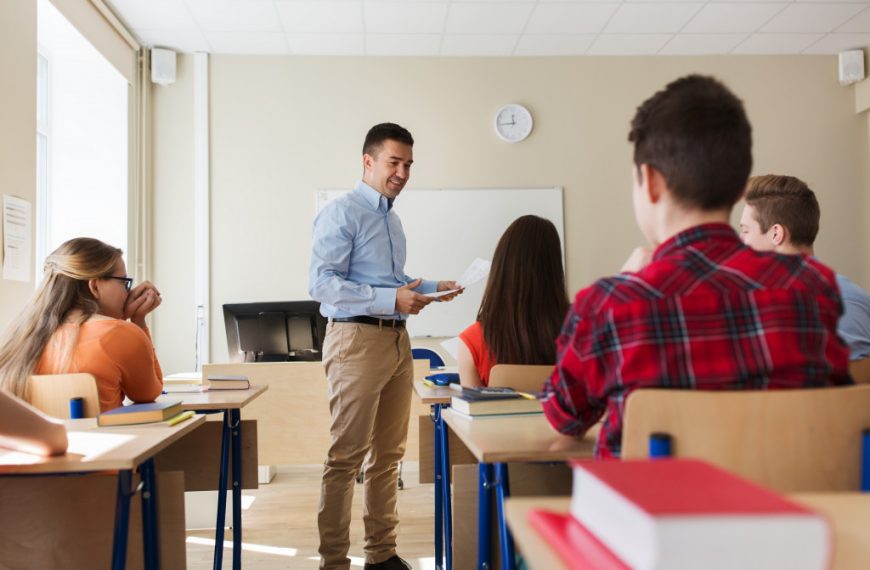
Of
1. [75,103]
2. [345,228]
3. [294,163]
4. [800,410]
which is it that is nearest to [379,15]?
[294,163]

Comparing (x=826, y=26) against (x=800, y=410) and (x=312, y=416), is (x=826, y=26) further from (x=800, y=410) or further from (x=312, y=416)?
(x=800, y=410)

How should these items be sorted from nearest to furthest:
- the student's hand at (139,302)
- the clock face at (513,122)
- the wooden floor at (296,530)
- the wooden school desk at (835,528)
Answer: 1. the wooden school desk at (835,528)
2. the student's hand at (139,302)
3. the wooden floor at (296,530)
4. the clock face at (513,122)

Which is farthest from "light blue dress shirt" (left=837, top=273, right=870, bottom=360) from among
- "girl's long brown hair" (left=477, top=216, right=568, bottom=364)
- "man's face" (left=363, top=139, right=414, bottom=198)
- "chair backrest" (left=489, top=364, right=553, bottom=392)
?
"man's face" (left=363, top=139, right=414, bottom=198)

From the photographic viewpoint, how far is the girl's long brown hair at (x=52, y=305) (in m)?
1.98

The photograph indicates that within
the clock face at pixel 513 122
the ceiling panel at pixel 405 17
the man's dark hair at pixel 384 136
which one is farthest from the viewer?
the clock face at pixel 513 122

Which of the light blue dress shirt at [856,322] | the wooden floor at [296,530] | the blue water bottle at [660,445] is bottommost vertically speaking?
the wooden floor at [296,530]

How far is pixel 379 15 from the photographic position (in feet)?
15.4

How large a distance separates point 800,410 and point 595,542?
0.48 metres

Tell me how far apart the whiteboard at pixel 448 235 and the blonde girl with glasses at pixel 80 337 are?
124 inches

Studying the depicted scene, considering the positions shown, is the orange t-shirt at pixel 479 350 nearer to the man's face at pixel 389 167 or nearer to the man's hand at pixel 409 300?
the man's hand at pixel 409 300

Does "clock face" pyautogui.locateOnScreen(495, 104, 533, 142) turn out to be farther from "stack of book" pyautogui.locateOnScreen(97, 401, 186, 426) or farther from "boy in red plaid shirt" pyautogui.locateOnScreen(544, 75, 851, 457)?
"boy in red plaid shirt" pyautogui.locateOnScreen(544, 75, 851, 457)

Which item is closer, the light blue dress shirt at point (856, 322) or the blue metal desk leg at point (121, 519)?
the blue metal desk leg at point (121, 519)

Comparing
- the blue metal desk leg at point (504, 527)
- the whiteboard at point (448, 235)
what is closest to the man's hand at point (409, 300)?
the blue metal desk leg at point (504, 527)

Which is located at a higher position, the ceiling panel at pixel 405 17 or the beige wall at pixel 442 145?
the ceiling panel at pixel 405 17
